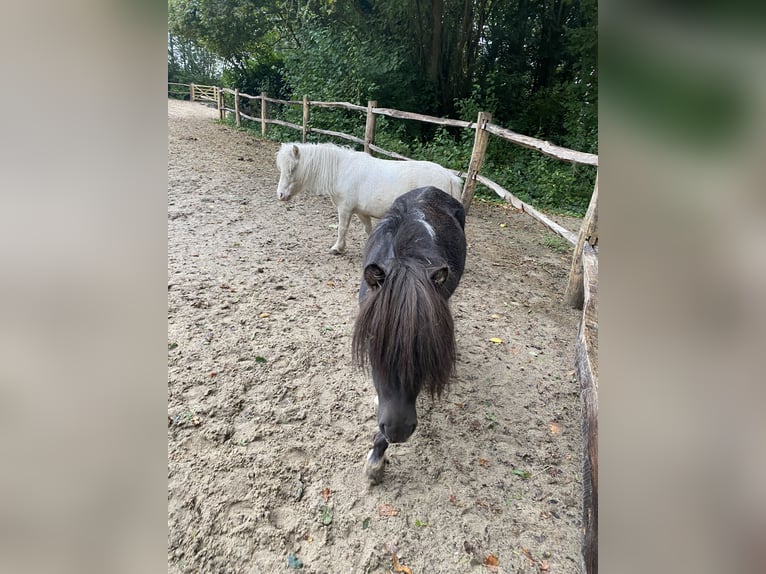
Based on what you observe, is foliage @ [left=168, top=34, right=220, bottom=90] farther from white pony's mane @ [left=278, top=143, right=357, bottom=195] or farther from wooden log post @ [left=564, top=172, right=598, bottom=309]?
wooden log post @ [left=564, top=172, right=598, bottom=309]

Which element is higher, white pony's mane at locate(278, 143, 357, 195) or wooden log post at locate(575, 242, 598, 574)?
white pony's mane at locate(278, 143, 357, 195)

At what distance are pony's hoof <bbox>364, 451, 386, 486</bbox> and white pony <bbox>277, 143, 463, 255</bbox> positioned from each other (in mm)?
3143

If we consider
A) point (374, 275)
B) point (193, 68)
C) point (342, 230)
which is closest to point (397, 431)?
point (374, 275)

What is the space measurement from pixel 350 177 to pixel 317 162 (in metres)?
0.48

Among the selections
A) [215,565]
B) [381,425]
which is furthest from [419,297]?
[215,565]

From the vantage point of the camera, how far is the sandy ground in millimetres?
1865

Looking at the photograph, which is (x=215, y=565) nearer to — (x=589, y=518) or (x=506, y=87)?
(x=589, y=518)

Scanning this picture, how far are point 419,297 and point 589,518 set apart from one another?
98cm

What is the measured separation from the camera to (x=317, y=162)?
502cm

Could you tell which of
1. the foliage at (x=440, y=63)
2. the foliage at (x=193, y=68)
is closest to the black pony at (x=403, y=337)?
the foliage at (x=440, y=63)
